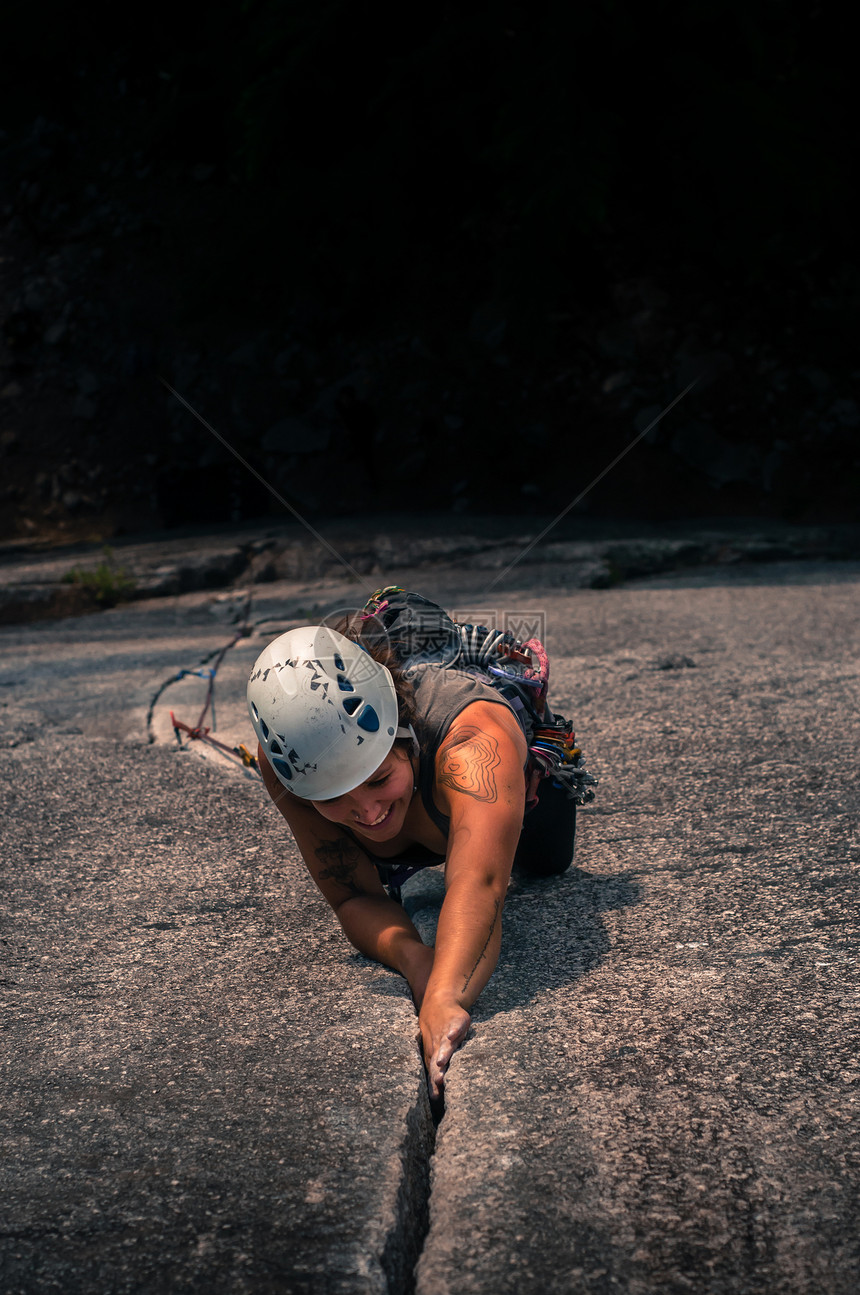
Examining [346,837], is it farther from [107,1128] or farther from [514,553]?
[514,553]

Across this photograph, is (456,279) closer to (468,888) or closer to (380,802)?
(380,802)

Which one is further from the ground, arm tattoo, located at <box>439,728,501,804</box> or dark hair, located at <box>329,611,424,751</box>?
dark hair, located at <box>329,611,424,751</box>

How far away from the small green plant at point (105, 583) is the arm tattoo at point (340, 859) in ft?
16.0

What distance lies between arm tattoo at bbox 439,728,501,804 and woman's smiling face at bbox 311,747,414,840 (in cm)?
7

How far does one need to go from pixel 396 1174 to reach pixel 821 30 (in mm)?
9782

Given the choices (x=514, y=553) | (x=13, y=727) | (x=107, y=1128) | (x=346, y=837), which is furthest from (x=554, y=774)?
(x=514, y=553)

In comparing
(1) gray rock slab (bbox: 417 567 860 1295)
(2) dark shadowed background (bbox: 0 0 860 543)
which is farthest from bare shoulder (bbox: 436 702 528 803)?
(2) dark shadowed background (bbox: 0 0 860 543)

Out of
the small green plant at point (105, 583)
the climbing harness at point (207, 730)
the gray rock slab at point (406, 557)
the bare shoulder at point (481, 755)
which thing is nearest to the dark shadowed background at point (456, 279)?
the gray rock slab at point (406, 557)

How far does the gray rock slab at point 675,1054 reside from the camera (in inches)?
46.5

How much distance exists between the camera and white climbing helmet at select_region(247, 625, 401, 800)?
5.19ft

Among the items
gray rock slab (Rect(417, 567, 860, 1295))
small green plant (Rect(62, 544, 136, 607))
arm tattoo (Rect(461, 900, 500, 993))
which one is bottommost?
small green plant (Rect(62, 544, 136, 607))

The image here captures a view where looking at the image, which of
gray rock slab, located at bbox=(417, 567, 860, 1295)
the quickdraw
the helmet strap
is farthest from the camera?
the quickdraw

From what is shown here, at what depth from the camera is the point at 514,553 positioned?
6438mm

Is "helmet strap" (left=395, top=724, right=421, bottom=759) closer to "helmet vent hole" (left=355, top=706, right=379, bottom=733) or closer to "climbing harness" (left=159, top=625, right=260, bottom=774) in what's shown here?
"helmet vent hole" (left=355, top=706, right=379, bottom=733)
